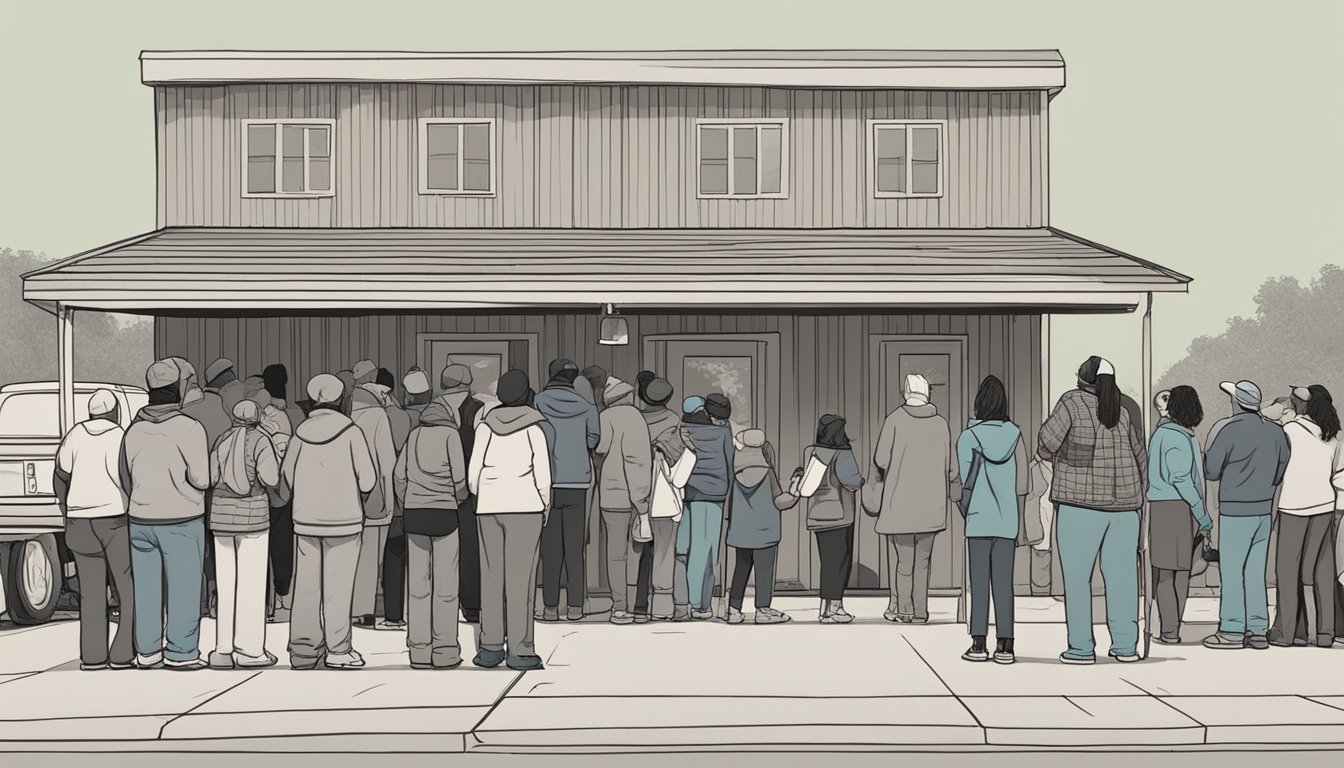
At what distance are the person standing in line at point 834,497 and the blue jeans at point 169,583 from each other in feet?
16.3

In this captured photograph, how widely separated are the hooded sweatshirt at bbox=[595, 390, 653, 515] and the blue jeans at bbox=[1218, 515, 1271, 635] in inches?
179

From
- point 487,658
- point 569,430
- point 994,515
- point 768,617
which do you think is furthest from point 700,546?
point 994,515

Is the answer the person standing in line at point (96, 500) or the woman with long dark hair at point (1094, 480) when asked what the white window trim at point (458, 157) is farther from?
the woman with long dark hair at point (1094, 480)

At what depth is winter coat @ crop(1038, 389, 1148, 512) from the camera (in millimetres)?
10211

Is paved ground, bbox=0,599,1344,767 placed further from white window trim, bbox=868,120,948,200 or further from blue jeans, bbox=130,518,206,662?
white window trim, bbox=868,120,948,200

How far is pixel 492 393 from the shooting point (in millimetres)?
15016

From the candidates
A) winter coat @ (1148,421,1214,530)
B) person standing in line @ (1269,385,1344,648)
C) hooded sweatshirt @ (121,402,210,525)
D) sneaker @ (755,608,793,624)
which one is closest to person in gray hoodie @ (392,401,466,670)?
hooded sweatshirt @ (121,402,210,525)

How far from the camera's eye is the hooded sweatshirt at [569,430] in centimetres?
1230

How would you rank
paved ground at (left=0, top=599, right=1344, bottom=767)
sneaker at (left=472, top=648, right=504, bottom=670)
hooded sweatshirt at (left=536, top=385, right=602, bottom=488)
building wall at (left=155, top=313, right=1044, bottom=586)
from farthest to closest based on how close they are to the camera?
building wall at (left=155, top=313, right=1044, bottom=586)
hooded sweatshirt at (left=536, top=385, right=602, bottom=488)
sneaker at (left=472, top=648, right=504, bottom=670)
paved ground at (left=0, top=599, right=1344, bottom=767)

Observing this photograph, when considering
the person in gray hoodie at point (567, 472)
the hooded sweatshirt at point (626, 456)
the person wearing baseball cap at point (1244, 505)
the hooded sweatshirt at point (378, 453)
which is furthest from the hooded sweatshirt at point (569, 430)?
the person wearing baseball cap at point (1244, 505)

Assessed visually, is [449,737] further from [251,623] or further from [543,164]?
[543,164]

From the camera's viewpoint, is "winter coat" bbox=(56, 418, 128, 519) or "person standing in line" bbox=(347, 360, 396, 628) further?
"person standing in line" bbox=(347, 360, 396, 628)

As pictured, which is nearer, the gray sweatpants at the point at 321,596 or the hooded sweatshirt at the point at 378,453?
the gray sweatpants at the point at 321,596

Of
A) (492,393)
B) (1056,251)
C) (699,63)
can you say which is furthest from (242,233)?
(1056,251)
